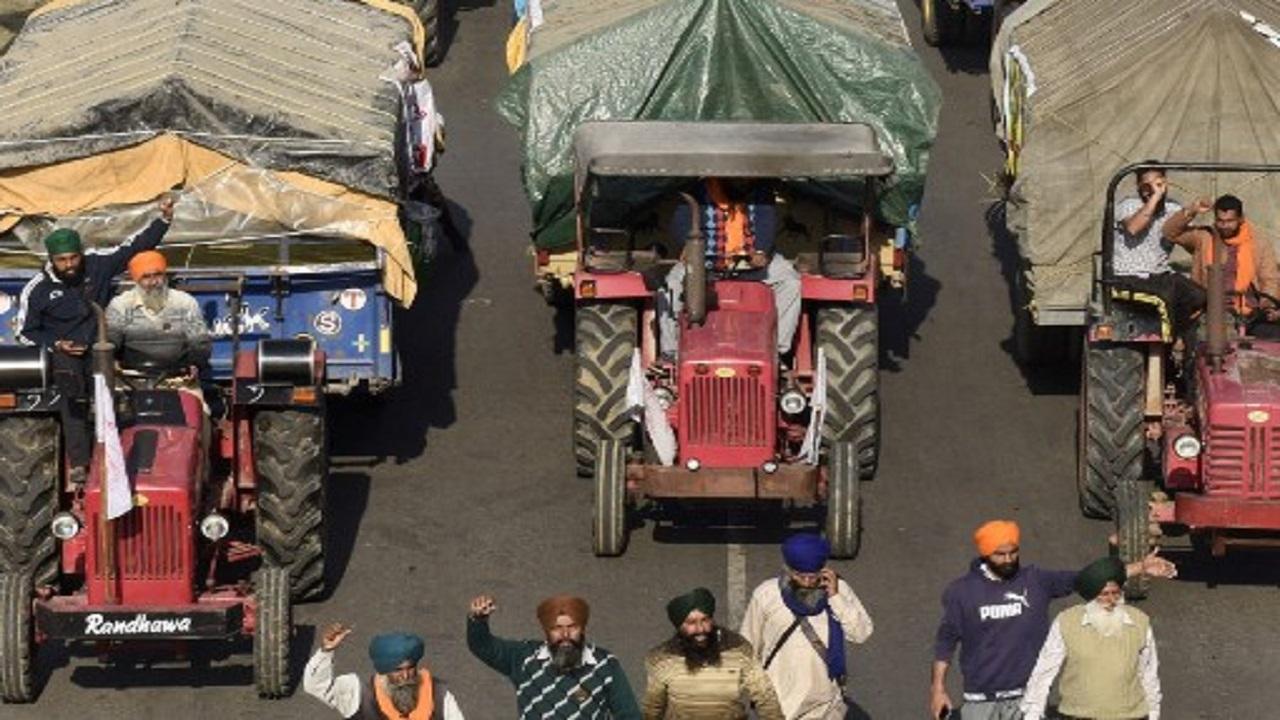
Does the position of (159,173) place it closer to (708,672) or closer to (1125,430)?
(1125,430)

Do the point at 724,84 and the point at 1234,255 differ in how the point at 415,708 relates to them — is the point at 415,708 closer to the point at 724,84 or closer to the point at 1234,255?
the point at 1234,255

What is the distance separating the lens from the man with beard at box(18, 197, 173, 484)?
22.2m

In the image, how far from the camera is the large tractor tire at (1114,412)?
23828 millimetres

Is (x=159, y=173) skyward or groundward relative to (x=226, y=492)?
skyward

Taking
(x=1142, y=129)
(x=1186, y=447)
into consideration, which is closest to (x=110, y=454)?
(x=1186, y=447)

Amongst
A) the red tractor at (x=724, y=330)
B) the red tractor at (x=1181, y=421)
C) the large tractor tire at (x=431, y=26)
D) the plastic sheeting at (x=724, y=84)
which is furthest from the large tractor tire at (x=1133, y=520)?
the large tractor tire at (x=431, y=26)

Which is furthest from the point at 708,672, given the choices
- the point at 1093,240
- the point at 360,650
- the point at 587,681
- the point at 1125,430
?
the point at 1093,240

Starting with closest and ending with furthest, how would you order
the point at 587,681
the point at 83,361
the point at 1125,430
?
1. the point at 587,681
2. the point at 83,361
3. the point at 1125,430

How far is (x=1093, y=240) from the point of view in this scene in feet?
83.8

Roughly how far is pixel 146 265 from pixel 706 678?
560 cm

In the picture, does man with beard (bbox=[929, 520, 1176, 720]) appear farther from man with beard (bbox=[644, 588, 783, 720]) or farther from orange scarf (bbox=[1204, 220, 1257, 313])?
orange scarf (bbox=[1204, 220, 1257, 313])

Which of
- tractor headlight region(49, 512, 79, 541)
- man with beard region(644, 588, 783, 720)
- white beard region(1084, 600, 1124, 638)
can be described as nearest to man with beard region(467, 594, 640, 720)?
man with beard region(644, 588, 783, 720)

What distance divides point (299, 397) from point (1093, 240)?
18.9 ft

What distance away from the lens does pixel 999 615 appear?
63.0 feet
